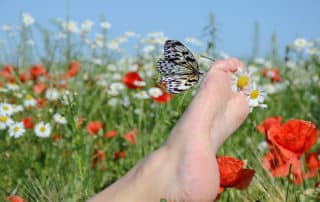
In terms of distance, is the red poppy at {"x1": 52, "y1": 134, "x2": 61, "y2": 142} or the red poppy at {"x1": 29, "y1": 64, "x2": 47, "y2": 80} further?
the red poppy at {"x1": 29, "y1": 64, "x2": 47, "y2": 80}

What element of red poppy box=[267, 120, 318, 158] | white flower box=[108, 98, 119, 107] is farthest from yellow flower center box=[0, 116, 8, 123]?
red poppy box=[267, 120, 318, 158]

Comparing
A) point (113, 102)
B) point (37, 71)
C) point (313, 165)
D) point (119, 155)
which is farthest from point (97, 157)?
point (37, 71)

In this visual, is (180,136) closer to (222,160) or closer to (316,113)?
(222,160)

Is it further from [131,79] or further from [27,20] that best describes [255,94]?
[27,20]

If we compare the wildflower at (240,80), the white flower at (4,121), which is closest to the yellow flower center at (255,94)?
the wildflower at (240,80)

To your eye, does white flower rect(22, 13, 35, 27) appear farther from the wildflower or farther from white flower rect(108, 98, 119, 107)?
the wildflower

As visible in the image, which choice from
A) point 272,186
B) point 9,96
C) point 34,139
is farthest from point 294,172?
point 9,96
